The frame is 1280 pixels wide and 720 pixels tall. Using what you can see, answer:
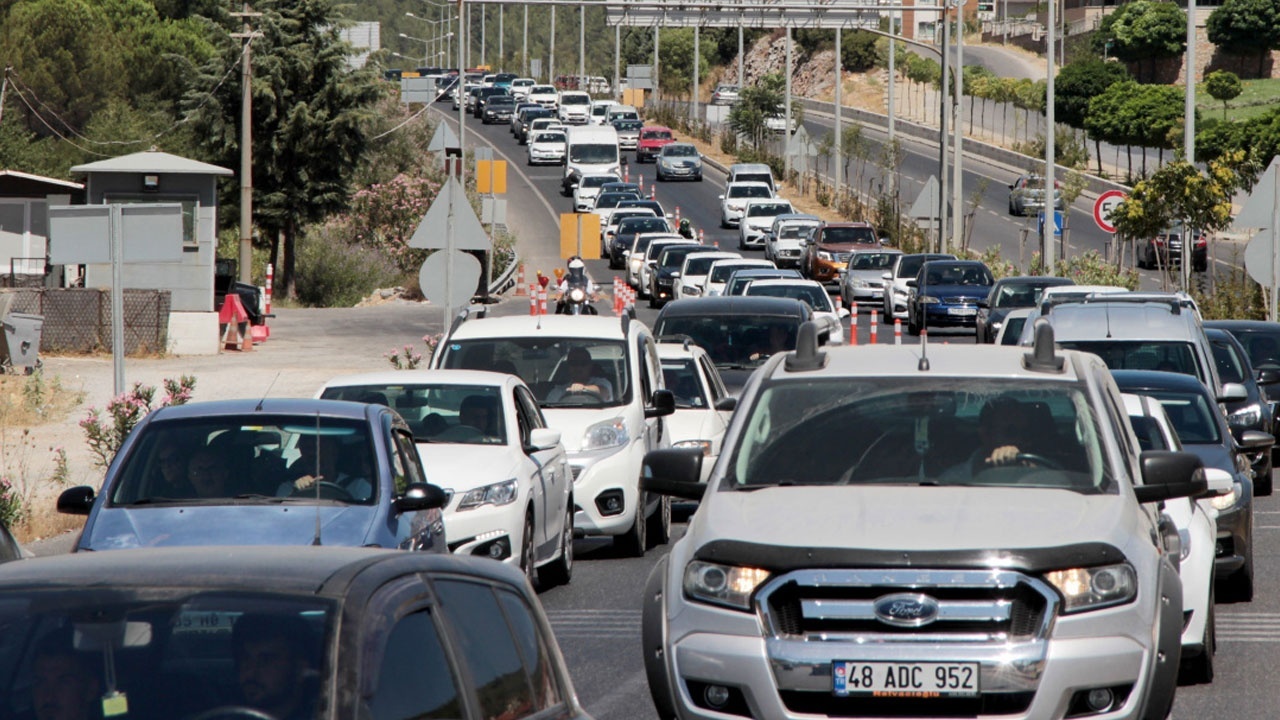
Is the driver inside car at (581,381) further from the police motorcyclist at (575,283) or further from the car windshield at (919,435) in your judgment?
the police motorcyclist at (575,283)

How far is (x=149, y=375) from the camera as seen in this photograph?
32781 millimetres

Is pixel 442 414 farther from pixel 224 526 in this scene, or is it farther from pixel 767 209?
pixel 767 209

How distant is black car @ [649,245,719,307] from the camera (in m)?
47.7

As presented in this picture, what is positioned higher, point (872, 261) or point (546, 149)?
point (546, 149)

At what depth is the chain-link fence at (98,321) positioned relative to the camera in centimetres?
3616

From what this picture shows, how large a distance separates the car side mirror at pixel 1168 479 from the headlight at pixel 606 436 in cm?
782

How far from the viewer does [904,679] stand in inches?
265

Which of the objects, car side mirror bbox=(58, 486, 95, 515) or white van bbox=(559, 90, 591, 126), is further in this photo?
white van bbox=(559, 90, 591, 126)

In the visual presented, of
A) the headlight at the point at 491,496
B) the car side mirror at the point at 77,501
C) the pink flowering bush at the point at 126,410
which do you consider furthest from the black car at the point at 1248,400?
the car side mirror at the point at 77,501

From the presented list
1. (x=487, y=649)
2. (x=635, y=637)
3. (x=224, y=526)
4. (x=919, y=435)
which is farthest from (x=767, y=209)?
(x=487, y=649)

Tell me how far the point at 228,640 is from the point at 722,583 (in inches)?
115

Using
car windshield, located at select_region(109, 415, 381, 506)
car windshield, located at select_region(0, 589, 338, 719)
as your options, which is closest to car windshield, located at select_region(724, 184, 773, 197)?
car windshield, located at select_region(109, 415, 381, 506)

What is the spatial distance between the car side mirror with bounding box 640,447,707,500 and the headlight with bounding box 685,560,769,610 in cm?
83

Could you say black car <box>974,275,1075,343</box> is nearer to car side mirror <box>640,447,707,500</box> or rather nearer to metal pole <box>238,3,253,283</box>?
metal pole <box>238,3,253,283</box>
